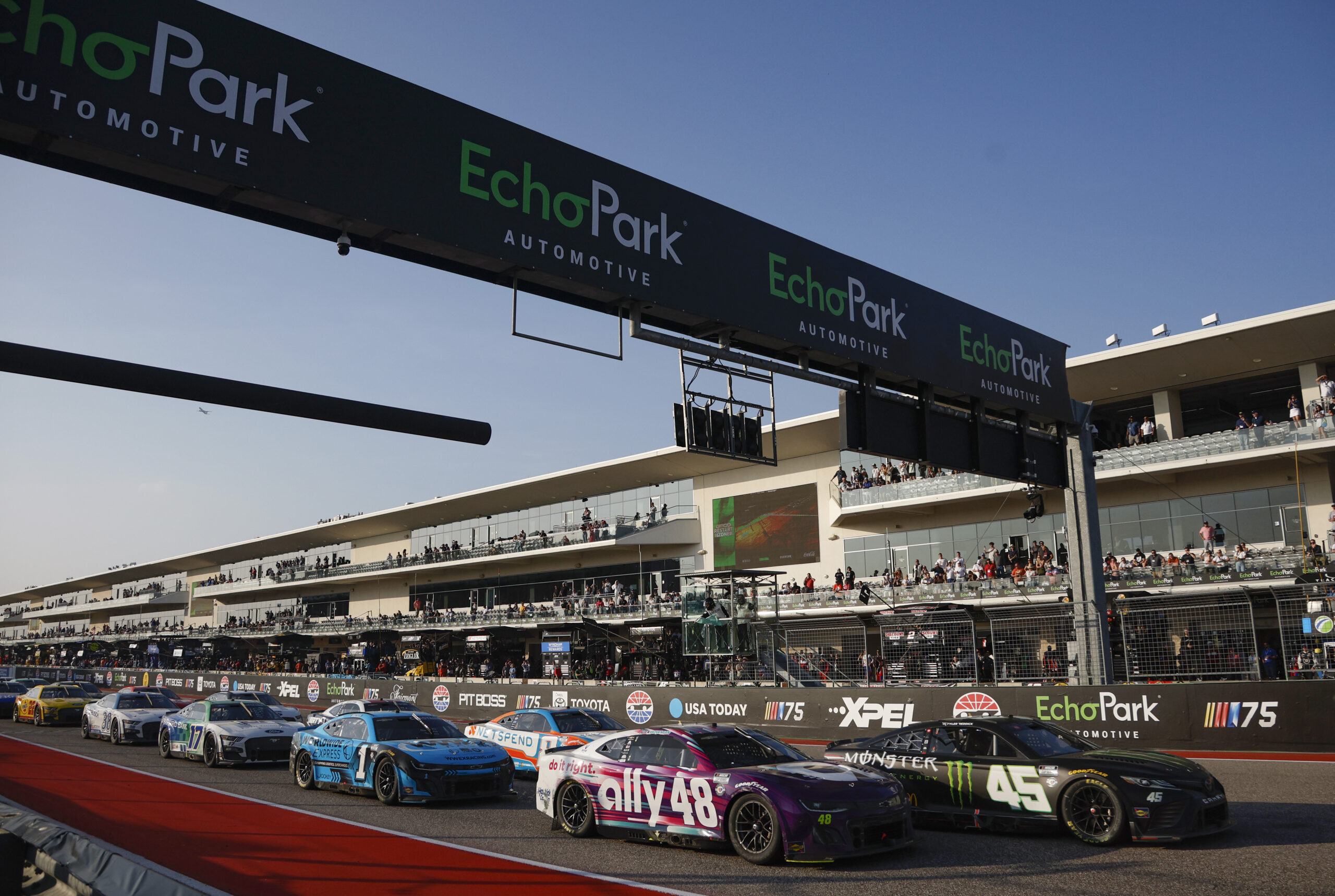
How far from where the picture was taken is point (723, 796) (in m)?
9.07

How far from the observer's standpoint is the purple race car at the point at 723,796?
8500 millimetres

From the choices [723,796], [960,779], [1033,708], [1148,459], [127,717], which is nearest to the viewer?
[723,796]

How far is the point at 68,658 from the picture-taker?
10094 cm

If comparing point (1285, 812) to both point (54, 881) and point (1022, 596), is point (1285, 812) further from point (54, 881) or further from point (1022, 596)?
point (1022, 596)

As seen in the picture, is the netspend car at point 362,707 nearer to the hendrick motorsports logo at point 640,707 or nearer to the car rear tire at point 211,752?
the car rear tire at point 211,752

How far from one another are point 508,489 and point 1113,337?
117 feet

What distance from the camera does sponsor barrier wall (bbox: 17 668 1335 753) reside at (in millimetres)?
16344

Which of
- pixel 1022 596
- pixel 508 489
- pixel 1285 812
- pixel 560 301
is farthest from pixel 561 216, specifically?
pixel 508 489

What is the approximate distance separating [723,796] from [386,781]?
18.5 feet

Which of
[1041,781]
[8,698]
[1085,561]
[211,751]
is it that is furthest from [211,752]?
[8,698]

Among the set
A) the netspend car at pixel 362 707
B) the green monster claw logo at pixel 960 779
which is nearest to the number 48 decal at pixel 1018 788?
the green monster claw logo at pixel 960 779

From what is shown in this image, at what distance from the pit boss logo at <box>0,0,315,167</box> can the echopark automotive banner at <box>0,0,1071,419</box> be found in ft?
0.04

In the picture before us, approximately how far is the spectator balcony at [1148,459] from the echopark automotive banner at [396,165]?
1241 centimetres

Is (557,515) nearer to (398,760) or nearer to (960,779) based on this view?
(398,760)
